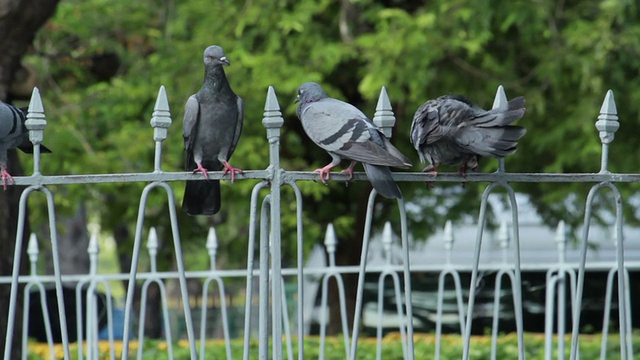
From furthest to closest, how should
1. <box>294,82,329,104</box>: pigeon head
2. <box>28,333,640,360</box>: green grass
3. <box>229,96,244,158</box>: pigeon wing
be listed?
<box>28,333,640,360</box>: green grass
<box>229,96,244,158</box>: pigeon wing
<box>294,82,329,104</box>: pigeon head

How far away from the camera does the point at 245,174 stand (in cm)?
379

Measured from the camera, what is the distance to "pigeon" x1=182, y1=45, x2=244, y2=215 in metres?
4.30

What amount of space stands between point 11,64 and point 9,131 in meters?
3.03

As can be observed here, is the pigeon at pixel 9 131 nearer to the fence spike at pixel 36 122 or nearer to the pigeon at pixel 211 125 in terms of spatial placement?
the fence spike at pixel 36 122

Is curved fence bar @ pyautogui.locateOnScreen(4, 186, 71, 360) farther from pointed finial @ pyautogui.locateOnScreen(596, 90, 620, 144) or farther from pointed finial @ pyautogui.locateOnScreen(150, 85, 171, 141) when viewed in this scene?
pointed finial @ pyautogui.locateOnScreen(596, 90, 620, 144)

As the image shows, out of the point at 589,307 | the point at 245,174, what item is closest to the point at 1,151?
the point at 245,174

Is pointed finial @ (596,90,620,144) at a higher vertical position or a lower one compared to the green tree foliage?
lower

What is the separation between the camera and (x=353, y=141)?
381 centimetres

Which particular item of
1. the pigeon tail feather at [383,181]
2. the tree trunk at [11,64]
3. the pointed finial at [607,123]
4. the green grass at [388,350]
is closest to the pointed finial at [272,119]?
the pigeon tail feather at [383,181]

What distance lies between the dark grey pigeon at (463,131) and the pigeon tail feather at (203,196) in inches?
33.6

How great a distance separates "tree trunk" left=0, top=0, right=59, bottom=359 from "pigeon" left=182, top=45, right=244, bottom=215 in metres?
2.58

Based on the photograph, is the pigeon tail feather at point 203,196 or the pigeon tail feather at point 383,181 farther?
the pigeon tail feather at point 203,196

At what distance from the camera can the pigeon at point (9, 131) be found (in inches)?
158

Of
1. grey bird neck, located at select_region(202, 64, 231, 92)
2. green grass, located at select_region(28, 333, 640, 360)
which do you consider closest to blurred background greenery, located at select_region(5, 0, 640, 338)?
green grass, located at select_region(28, 333, 640, 360)
